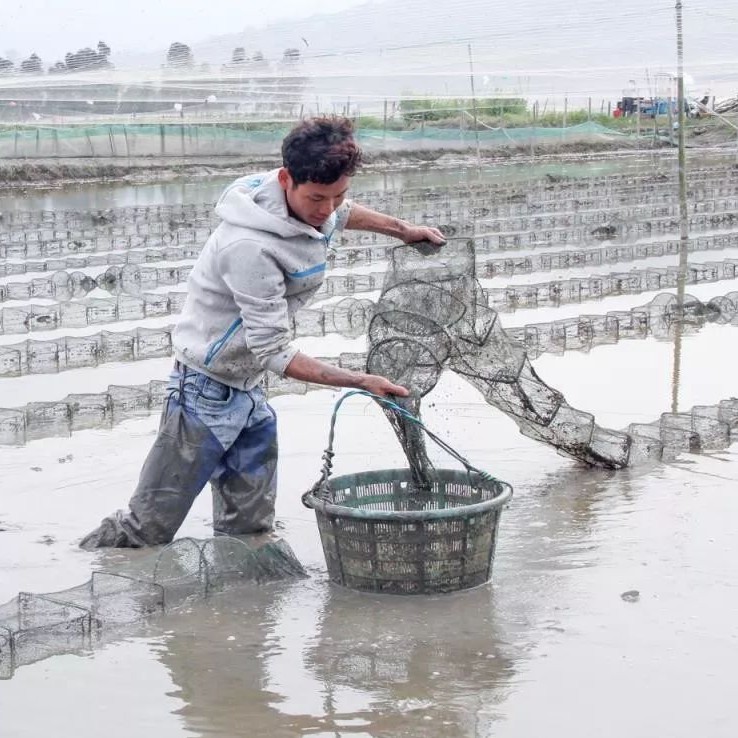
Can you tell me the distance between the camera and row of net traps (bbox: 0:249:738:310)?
11875mm

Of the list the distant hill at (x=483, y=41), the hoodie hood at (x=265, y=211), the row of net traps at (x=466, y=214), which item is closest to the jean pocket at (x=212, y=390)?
the hoodie hood at (x=265, y=211)

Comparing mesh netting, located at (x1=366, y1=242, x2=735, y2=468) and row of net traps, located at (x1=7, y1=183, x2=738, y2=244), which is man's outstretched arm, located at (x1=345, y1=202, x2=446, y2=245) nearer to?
mesh netting, located at (x1=366, y1=242, x2=735, y2=468)

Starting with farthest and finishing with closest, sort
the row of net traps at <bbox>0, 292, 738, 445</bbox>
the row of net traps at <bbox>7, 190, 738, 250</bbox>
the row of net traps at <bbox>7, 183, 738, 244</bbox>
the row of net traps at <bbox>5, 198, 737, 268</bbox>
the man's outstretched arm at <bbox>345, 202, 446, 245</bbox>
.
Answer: the row of net traps at <bbox>7, 183, 738, 244</bbox>, the row of net traps at <bbox>7, 190, 738, 250</bbox>, the row of net traps at <bbox>5, 198, 737, 268</bbox>, the row of net traps at <bbox>0, 292, 738, 445</bbox>, the man's outstretched arm at <bbox>345, 202, 446, 245</bbox>

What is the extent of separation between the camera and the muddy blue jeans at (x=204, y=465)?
4660 mm

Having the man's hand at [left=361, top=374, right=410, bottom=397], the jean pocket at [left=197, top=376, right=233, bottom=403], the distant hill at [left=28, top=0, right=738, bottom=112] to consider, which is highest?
the distant hill at [left=28, top=0, right=738, bottom=112]

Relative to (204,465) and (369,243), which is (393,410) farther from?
(369,243)

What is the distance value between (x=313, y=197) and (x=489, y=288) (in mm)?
8087

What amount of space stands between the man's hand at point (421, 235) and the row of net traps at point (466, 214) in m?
12.1

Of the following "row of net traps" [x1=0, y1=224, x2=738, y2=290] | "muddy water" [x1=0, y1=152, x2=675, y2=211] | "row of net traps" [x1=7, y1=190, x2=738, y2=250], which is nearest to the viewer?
"row of net traps" [x1=0, y1=224, x2=738, y2=290]

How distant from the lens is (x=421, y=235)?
485 centimetres

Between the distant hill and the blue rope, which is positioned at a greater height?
the distant hill

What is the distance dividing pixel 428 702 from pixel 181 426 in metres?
1.54

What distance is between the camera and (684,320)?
416 inches

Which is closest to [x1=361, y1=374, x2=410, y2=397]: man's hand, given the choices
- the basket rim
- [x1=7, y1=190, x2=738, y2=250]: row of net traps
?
the basket rim
